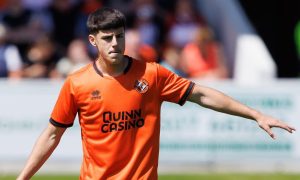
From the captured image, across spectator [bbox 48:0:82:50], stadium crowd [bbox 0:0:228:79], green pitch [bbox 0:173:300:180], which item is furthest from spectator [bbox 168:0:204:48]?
green pitch [bbox 0:173:300:180]

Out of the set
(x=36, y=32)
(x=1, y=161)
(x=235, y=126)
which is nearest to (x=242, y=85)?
(x=235, y=126)

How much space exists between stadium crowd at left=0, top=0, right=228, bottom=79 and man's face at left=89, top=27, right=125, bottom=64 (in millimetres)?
8863

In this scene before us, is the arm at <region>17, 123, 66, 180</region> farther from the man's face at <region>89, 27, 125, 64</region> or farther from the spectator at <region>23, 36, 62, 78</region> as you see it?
the spectator at <region>23, 36, 62, 78</region>

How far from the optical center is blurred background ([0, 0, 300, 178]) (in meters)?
14.6

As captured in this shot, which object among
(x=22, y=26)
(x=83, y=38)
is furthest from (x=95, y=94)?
(x=22, y=26)

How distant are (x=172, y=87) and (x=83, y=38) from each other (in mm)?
10412

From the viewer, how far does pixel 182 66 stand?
16562 millimetres

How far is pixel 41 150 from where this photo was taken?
7.47 m

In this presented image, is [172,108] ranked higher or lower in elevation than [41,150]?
higher

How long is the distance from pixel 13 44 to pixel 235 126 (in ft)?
16.5

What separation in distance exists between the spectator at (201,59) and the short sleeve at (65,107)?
30.0 ft

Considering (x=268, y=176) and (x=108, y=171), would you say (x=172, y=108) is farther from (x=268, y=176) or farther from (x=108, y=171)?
(x=108, y=171)

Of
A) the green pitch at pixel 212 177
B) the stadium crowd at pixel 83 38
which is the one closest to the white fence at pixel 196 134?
the green pitch at pixel 212 177

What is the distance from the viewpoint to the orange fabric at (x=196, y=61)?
1652 cm
